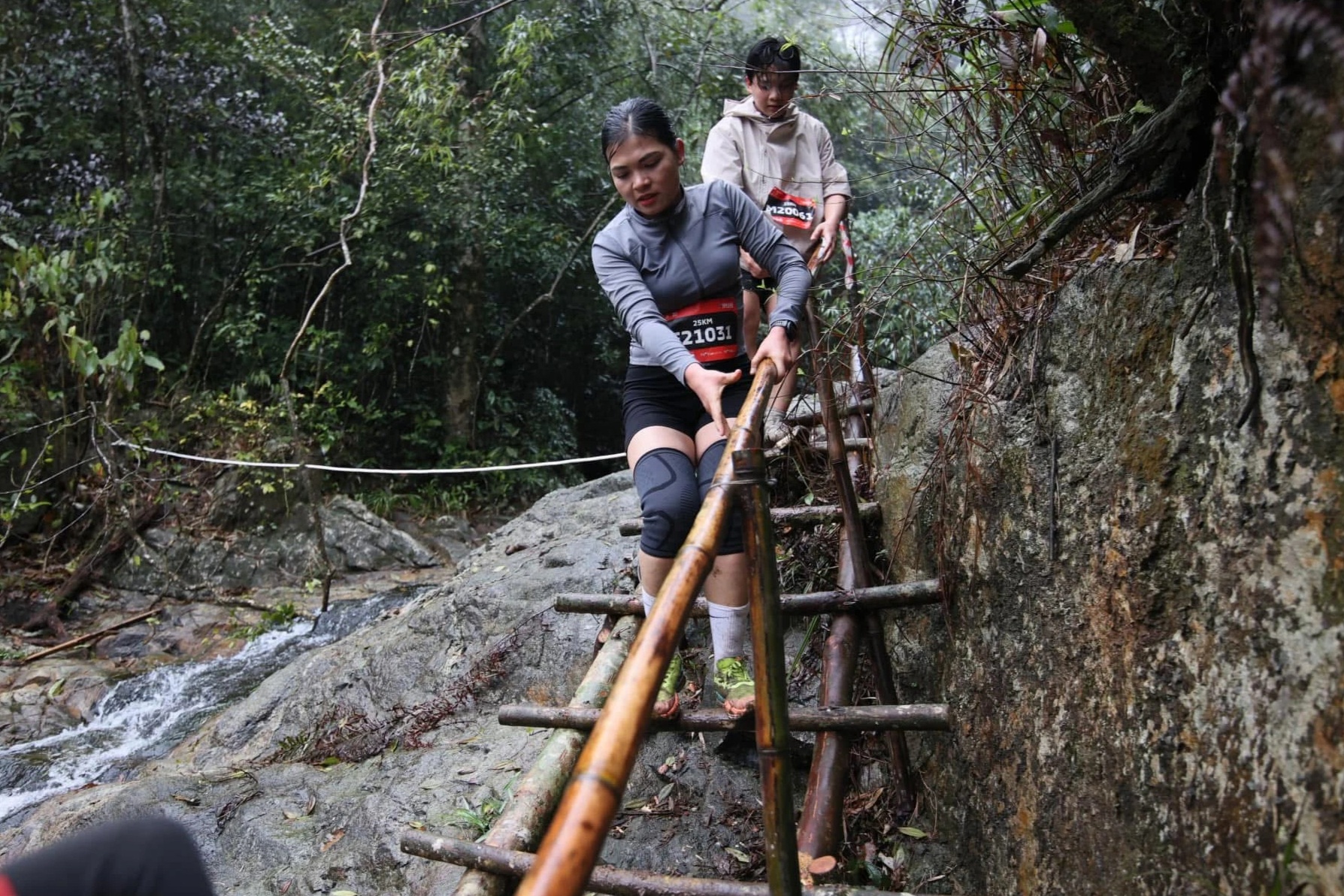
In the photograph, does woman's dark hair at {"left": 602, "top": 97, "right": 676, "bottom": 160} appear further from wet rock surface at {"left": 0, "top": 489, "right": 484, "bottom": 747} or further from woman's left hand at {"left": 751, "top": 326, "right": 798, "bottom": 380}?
wet rock surface at {"left": 0, "top": 489, "right": 484, "bottom": 747}

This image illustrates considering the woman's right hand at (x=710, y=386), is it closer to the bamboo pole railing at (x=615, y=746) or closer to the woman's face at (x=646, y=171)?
the woman's face at (x=646, y=171)

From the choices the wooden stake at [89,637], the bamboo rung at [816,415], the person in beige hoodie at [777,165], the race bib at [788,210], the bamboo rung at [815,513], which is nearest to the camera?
the bamboo rung at [815,513]

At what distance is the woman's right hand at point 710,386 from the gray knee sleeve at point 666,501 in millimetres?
250

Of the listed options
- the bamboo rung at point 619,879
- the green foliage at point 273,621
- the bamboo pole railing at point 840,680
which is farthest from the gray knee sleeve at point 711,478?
the green foliage at point 273,621

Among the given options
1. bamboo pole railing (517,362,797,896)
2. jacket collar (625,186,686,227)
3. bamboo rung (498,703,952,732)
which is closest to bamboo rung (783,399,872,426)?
jacket collar (625,186,686,227)

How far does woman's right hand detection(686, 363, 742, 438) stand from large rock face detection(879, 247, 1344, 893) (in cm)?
62

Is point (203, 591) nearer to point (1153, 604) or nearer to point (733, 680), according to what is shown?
point (733, 680)

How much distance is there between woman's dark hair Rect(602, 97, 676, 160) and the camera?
240 cm

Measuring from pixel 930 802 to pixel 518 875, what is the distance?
1059 millimetres

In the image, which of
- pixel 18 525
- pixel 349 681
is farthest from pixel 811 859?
pixel 18 525

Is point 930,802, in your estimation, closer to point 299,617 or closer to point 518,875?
point 518,875

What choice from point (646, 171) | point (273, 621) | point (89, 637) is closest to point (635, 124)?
point (646, 171)

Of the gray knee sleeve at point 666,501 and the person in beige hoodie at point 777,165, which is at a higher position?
the person in beige hoodie at point 777,165

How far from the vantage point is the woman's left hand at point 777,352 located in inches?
78.9
